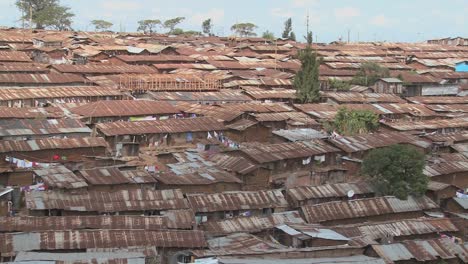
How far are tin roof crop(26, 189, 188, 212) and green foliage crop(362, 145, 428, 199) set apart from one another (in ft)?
25.4

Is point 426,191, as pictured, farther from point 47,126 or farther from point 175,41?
point 175,41

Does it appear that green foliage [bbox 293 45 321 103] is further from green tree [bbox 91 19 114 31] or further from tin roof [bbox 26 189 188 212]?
green tree [bbox 91 19 114 31]

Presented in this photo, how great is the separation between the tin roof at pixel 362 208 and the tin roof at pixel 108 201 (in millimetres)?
4467

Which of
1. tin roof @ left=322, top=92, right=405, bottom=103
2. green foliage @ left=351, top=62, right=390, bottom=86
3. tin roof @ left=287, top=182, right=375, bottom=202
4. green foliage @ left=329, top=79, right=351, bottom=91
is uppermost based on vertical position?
green foliage @ left=351, top=62, right=390, bottom=86

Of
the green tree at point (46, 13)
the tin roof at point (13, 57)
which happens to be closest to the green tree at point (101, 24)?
the green tree at point (46, 13)

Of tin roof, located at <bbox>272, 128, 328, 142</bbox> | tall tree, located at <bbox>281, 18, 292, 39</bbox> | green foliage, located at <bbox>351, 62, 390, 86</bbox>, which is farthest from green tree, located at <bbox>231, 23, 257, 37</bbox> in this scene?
tin roof, located at <bbox>272, 128, 328, 142</bbox>

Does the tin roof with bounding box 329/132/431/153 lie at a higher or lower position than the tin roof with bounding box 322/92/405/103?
lower

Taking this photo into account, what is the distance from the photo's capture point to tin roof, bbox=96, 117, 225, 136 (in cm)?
2752

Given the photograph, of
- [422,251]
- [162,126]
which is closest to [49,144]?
[162,126]

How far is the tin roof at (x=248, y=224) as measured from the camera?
17750mm

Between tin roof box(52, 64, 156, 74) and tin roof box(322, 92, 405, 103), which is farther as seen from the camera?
tin roof box(52, 64, 156, 74)

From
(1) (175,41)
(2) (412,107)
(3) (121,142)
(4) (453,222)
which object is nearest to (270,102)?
(2) (412,107)

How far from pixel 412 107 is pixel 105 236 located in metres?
28.2

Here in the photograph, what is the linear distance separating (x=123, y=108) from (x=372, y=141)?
1362 centimetres
